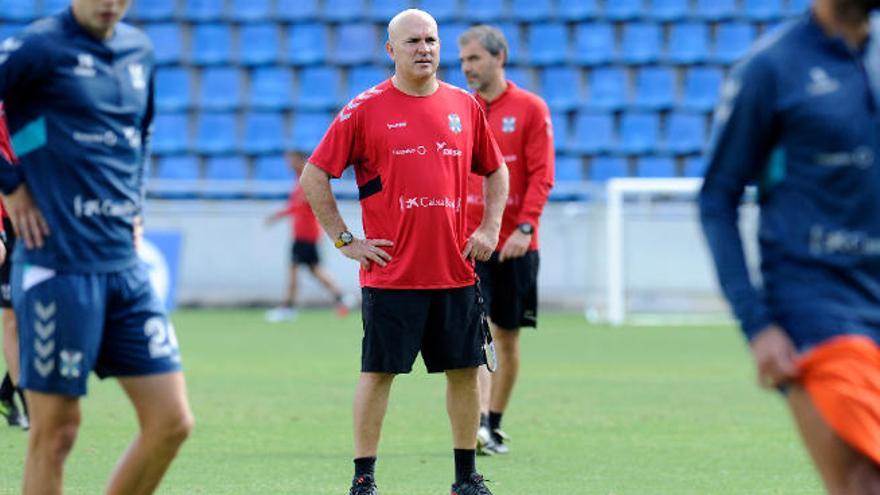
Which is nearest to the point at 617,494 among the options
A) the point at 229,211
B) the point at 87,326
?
the point at 87,326

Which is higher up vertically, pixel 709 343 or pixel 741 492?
→ pixel 741 492

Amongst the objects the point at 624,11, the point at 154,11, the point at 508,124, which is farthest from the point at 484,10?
the point at 508,124

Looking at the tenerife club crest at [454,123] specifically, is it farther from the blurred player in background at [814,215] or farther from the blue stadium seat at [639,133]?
the blue stadium seat at [639,133]

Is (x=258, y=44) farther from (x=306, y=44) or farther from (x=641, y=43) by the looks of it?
(x=641, y=43)

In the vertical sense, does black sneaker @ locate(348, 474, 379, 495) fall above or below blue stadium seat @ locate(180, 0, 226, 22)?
below

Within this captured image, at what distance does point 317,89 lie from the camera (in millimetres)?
26141

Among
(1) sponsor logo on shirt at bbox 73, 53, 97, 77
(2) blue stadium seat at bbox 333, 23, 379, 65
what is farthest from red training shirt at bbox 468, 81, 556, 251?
(2) blue stadium seat at bbox 333, 23, 379, 65

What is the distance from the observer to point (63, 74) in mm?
5652

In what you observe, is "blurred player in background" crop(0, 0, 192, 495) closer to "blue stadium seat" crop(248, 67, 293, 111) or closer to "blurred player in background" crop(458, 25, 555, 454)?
"blurred player in background" crop(458, 25, 555, 454)

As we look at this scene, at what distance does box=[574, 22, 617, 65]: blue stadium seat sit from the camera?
26328 mm

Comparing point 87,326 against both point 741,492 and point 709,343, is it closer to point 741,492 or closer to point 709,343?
point 741,492

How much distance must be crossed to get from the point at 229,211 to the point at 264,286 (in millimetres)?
1184

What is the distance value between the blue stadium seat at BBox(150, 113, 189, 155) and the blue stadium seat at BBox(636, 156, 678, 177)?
703 cm

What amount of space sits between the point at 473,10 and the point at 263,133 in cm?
388
